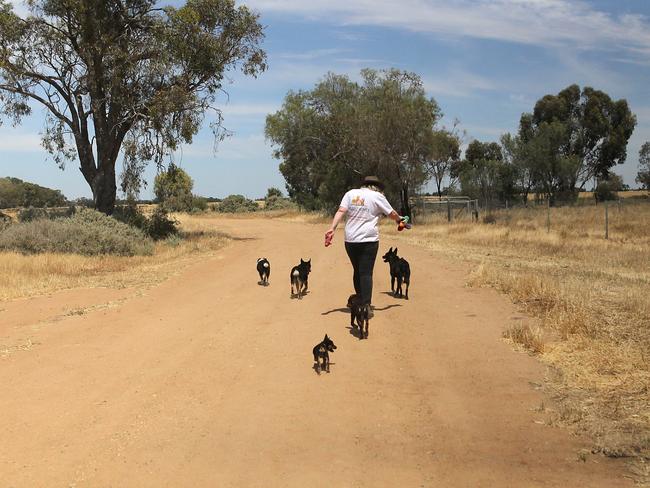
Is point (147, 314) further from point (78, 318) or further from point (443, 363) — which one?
point (443, 363)

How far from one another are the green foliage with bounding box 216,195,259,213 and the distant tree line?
31.8 ft

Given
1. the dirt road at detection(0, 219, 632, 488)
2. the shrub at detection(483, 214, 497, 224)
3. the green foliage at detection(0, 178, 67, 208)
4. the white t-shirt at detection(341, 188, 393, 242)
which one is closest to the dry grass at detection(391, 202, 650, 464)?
the dirt road at detection(0, 219, 632, 488)

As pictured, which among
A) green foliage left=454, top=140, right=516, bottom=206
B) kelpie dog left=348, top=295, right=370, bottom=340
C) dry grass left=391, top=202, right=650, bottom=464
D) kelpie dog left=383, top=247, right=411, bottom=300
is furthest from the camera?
green foliage left=454, top=140, right=516, bottom=206

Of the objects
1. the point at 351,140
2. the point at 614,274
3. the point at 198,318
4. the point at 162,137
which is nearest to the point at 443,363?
the point at 198,318

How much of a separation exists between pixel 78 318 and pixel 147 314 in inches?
43.6

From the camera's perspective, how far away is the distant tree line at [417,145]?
1625 inches

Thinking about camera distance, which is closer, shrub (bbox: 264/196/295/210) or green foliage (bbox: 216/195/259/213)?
shrub (bbox: 264/196/295/210)

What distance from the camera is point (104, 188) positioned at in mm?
26953

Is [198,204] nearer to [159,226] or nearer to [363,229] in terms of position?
[159,226]

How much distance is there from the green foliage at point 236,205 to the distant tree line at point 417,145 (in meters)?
9.70

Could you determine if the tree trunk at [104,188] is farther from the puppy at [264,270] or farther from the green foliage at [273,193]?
the green foliage at [273,193]

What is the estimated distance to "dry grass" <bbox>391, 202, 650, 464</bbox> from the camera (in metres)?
5.35

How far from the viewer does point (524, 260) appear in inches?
719

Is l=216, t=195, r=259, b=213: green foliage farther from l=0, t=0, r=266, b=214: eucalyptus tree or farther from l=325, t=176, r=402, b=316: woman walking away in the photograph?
l=325, t=176, r=402, b=316: woman walking away
